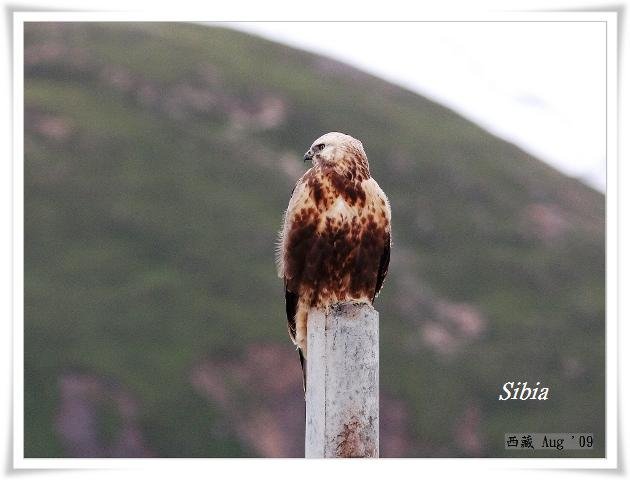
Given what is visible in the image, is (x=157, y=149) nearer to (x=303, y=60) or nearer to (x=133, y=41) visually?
(x=133, y=41)

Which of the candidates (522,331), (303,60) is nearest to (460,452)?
(522,331)

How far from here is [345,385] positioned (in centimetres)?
856

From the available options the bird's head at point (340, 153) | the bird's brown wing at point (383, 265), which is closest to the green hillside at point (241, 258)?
the bird's brown wing at point (383, 265)

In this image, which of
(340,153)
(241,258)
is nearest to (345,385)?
(340,153)

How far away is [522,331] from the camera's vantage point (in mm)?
37344

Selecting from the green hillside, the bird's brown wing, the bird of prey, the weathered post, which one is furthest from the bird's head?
the green hillside

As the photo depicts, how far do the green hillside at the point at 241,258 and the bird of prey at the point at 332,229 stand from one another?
14.3 meters

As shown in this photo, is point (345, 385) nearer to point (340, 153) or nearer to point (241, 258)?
point (340, 153)

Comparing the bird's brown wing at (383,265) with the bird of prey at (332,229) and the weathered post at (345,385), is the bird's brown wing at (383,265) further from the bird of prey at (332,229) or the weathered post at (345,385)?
the weathered post at (345,385)

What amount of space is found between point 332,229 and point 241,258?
94.8ft

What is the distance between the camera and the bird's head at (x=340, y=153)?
1045 cm

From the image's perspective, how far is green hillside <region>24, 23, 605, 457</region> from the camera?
3061cm

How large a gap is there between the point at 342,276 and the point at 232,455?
1813 cm
